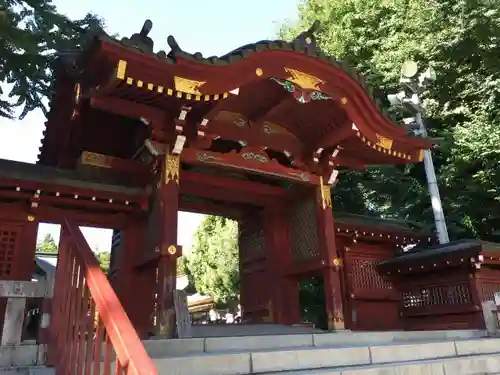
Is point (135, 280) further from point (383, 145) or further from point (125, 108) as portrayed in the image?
point (383, 145)

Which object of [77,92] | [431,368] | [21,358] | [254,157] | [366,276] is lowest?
[431,368]

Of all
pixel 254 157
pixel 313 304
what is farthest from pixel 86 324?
pixel 313 304

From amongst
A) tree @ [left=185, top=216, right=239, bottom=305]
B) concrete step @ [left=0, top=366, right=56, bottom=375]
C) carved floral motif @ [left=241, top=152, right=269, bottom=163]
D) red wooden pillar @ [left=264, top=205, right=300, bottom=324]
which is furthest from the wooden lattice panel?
tree @ [left=185, top=216, right=239, bottom=305]

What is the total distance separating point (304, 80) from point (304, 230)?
109 inches

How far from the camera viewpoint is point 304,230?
25.6 ft

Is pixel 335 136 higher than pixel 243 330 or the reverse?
higher

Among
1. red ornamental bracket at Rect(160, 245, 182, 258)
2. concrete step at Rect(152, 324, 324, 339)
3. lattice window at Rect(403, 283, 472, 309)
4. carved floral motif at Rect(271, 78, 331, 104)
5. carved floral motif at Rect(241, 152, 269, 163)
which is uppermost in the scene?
carved floral motif at Rect(271, 78, 331, 104)

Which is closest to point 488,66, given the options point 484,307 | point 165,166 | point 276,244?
point 484,307

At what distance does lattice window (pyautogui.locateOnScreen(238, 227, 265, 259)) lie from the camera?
8562 millimetres

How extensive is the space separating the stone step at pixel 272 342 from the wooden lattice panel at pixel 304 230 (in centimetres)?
190

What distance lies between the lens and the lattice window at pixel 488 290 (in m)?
8.62

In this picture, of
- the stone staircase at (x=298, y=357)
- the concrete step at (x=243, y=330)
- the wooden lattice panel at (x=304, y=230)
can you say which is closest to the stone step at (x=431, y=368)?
the stone staircase at (x=298, y=357)

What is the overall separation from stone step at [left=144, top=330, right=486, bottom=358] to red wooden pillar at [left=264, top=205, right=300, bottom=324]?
2380 mm

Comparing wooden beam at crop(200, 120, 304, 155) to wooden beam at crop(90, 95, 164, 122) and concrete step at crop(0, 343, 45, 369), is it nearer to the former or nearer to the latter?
wooden beam at crop(90, 95, 164, 122)
